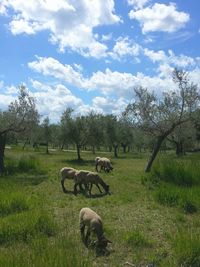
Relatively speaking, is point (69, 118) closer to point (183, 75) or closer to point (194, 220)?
point (183, 75)

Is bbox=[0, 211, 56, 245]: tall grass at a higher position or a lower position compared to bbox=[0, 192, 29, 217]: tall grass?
lower

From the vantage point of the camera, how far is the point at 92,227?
34.6 ft

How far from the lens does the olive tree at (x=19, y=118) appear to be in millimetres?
31469

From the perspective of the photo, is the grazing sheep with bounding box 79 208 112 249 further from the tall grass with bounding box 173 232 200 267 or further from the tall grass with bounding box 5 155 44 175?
the tall grass with bounding box 5 155 44 175

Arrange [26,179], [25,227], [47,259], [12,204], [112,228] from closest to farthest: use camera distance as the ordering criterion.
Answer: [47,259]
[25,227]
[112,228]
[12,204]
[26,179]

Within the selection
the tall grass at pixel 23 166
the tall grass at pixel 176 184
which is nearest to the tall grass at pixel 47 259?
the tall grass at pixel 176 184

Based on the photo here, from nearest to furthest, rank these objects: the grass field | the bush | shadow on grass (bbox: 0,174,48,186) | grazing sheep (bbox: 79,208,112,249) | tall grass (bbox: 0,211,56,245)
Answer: the grass field → grazing sheep (bbox: 79,208,112,249) → tall grass (bbox: 0,211,56,245) → the bush → shadow on grass (bbox: 0,174,48,186)

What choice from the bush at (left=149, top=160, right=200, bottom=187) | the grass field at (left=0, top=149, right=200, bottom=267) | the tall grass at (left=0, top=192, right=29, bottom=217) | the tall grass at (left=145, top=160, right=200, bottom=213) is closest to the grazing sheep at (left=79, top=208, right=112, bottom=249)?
the grass field at (left=0, top=149, right=200, bottom=267)

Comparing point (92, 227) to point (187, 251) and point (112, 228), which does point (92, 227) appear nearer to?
point (112, 228)

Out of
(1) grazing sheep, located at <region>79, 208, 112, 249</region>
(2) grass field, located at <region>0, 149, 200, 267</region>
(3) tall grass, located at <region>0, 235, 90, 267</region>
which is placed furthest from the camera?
(1) grazing sheep, located at <region>79, 208, 112, 249</region>

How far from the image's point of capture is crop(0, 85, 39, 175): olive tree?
3147 cm

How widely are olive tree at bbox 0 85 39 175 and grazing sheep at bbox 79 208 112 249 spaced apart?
21.1 meters

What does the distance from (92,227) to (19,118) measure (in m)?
22.5

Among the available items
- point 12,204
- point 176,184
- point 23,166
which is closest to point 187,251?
point 12,204
